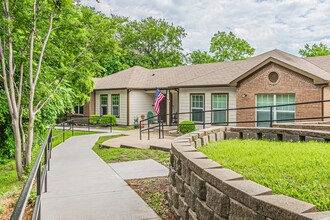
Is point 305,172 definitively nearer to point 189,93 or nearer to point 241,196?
point 241,196

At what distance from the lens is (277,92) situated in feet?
44.9

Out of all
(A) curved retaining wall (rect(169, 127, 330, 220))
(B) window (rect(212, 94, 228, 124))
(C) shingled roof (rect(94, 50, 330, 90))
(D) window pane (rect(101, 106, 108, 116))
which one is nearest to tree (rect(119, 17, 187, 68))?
(C) shingled roof (rect(94, 50, 330, 90))

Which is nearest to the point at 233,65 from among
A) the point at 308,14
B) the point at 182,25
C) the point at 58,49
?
the point at 308,14

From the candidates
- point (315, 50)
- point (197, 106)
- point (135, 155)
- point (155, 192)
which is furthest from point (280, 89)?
point (315, 50)

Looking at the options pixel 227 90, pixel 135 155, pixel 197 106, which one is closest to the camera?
pixel 135 155

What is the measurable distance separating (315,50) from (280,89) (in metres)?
27.1

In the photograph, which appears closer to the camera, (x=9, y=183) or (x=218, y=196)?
(x=218, y=196)

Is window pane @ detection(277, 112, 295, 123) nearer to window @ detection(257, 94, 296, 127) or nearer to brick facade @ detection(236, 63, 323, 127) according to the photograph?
window @ detection(257, 94, 296, 127)

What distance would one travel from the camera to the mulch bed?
4326 mm

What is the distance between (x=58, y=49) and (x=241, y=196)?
7.69 metres

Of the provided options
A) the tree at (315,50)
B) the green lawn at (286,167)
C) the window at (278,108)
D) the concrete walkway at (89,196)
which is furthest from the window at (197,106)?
the tree at (315,50)

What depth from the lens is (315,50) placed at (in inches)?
1446

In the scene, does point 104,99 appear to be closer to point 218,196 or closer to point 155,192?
point 155,192

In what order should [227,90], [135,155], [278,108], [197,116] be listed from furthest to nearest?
[197,116] < [227,90] < [278,108] < [135,155]
